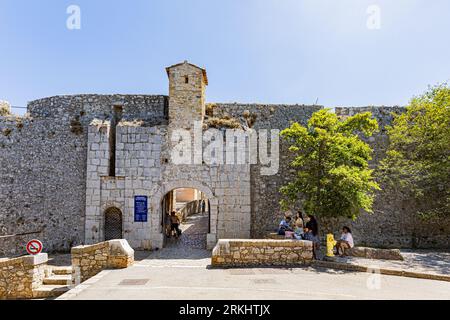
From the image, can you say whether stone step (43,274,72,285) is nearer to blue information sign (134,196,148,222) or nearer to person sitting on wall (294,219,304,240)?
blue information sign (134,196,148,222)

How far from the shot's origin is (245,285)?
6.67 metres

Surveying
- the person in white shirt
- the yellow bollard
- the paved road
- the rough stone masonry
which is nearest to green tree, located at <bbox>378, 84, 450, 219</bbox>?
the rough stone masonry

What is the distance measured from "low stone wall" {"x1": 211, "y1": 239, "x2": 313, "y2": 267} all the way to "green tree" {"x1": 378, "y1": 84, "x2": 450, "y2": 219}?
583 centimetres

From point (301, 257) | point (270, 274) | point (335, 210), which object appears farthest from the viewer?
point (335, 210)

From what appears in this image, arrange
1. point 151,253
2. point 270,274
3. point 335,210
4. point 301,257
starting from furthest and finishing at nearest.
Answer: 1. point 151,253
2. point 335,210
3. point 301,257
4. point 270,274

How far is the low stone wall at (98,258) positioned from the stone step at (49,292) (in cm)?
59

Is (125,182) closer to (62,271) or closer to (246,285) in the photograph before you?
(62,271)

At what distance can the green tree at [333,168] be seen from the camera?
9.33 meters

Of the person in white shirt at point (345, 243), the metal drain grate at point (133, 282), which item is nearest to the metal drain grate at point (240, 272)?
the metal drain grate at point (133, 282)

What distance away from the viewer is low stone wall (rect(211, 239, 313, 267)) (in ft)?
28.4

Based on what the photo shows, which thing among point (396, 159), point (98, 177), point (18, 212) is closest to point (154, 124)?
point (98, 177)

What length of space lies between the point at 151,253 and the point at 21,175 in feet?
20.1

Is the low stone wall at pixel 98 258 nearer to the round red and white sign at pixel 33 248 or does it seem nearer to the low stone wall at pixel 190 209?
the round red and white sign at pixel 33 248

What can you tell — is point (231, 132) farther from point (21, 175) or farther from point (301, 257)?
point (21, 175)
